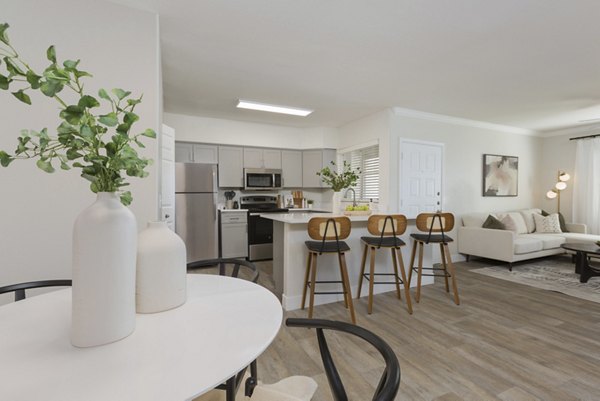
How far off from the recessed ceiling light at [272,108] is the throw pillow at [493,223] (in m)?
3.59

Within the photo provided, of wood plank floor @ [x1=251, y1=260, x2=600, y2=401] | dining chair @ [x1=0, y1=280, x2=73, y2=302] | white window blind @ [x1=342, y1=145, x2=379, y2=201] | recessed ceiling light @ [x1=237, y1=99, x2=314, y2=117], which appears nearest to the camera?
dining chair @ [x1=0, y1=280, x2=73, y2=302]

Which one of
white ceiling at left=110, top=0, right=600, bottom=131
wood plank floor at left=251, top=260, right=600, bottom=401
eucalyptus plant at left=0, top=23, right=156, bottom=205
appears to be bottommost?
wood plank floor at left=251, top=260, right=600, bottom=401

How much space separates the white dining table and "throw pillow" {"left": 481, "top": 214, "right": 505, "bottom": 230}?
5.06m

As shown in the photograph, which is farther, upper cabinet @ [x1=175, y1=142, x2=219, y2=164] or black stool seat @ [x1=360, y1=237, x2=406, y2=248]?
upper cabinet @ [x1=175, y1=142, x2=219, y2=164]

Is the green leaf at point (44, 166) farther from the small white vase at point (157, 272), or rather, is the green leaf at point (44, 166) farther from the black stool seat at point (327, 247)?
the black stool seat at point (327, 247)

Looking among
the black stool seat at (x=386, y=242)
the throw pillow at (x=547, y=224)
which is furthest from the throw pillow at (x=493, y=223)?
the black stool seat at (x=386, y=242)

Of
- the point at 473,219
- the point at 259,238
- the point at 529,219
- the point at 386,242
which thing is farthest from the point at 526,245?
the point at 259,238

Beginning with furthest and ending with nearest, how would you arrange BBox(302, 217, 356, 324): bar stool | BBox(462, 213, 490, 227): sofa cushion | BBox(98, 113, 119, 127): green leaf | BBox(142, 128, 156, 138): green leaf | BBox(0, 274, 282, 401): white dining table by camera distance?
BBox(462, 213, 490, 227): sofa cushion
BBox(302, 217, 356, 324): bar stool
BBox(142, 128, 156, 138): green leaf
BBox(98, 113, 119, 127): green leaf
BBox(0, 274, 282, 401): white dining table

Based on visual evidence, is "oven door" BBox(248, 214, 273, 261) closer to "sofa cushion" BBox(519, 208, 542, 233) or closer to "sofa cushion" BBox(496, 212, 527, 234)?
"sofa cushion" BBox(496, 212, 527, 234)

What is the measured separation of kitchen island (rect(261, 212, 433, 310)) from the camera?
9.77ft

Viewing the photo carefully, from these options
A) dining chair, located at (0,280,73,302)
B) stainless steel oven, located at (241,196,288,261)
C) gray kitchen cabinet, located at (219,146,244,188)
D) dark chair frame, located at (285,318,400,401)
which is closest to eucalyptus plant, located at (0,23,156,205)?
dark chair frame, located at (285,318,400,401)

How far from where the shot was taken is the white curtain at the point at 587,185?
524 centimetres

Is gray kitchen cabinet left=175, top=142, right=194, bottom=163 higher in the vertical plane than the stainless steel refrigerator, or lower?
higher

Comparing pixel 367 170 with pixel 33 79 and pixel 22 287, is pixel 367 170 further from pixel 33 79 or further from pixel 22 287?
pixel 33 79
